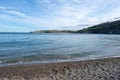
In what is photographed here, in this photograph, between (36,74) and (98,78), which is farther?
(36,74)

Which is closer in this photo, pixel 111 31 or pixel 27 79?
pixel 27 79

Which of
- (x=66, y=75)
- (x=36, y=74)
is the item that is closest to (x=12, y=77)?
(x=36, y=74)

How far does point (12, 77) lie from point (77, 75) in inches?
170

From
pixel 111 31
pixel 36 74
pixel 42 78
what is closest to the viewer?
pixel 42 78

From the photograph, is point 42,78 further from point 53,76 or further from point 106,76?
point 106,76

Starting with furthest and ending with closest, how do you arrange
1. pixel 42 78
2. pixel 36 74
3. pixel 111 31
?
pixel 111 31
pixel 36 74
pixel 42 78

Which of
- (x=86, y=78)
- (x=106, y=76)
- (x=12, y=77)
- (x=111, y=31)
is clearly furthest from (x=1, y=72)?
(x=111, y=31)

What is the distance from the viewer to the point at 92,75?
11.1m

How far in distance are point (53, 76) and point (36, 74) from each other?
4.60 feet

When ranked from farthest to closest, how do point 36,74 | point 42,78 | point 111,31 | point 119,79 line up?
point 111,31 → point 36,74 → point 42,78 → point 119,79

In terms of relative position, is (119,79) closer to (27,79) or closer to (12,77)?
(27,79)

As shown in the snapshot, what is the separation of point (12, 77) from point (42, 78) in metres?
2.06

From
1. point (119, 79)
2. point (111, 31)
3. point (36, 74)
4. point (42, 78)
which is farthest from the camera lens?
point (111, 31)

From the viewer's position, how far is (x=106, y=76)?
10.9m
